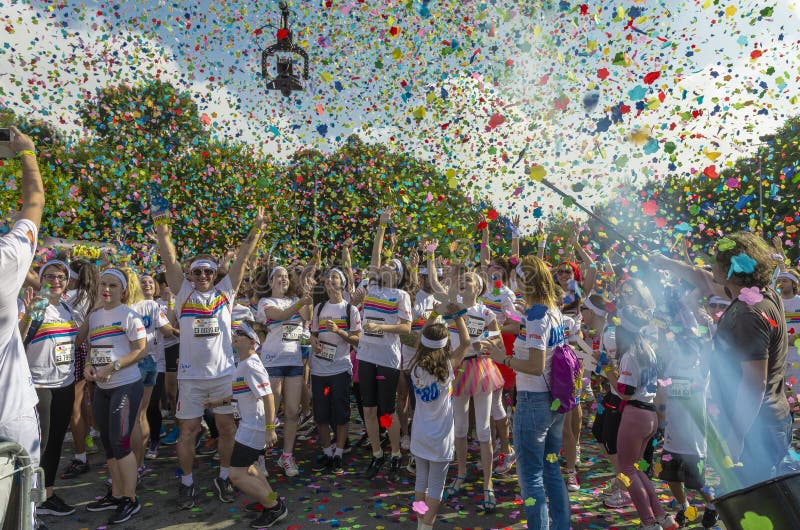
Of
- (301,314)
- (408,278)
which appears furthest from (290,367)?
(408,278)

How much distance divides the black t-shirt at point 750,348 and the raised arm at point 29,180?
3876 mm

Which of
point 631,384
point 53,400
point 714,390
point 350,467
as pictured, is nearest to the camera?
point 714,390

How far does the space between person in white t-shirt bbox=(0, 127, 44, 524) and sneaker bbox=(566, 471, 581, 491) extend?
4.76 metres

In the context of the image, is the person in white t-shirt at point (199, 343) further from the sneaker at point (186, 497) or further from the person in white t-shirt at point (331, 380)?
the person in white t-shirt at point (331, 380)

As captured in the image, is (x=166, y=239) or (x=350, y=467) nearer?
(x=166, y=239)

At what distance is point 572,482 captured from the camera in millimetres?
5516

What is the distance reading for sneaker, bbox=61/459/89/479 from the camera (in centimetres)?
584

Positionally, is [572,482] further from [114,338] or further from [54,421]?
[54,421]

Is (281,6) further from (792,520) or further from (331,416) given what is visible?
(792,520)

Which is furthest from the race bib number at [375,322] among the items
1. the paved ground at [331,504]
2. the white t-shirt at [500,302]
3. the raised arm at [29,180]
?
the raised arm at [29,180]

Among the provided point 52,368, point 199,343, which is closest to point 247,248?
point 199,343

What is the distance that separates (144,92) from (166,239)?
85.4ft

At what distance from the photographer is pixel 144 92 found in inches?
1069

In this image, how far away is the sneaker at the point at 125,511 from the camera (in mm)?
4684
